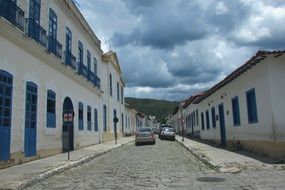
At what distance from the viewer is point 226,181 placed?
962 centimetres

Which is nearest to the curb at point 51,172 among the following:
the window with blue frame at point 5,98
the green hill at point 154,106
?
the window with blue frame at point 5,98

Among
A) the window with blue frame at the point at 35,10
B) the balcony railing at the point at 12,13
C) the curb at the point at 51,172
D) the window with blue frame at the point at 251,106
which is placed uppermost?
the window with blue frame at the point at 35,10

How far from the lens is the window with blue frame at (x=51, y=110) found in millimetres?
17397

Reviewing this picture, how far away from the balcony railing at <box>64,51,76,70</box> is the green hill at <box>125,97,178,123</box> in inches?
4581

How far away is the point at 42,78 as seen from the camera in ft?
54.2

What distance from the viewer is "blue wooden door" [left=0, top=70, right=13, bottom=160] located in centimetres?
1220

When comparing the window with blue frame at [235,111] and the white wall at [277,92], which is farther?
the window with blue frame at [235,111]

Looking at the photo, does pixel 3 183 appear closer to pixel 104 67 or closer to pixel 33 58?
pixel 33 58

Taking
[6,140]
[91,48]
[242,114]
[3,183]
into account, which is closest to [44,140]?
[6,140]

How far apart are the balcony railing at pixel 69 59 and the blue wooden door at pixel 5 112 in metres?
7.24

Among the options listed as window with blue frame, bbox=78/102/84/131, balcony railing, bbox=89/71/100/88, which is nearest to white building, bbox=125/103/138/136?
balcony railing, bbox=89/71/100/88

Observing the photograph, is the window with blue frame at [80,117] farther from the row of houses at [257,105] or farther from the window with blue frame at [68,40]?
the row of houses at [257,105]

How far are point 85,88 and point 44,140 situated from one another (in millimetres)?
9369

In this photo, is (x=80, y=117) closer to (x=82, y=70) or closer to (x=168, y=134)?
(x=82, y=70)
